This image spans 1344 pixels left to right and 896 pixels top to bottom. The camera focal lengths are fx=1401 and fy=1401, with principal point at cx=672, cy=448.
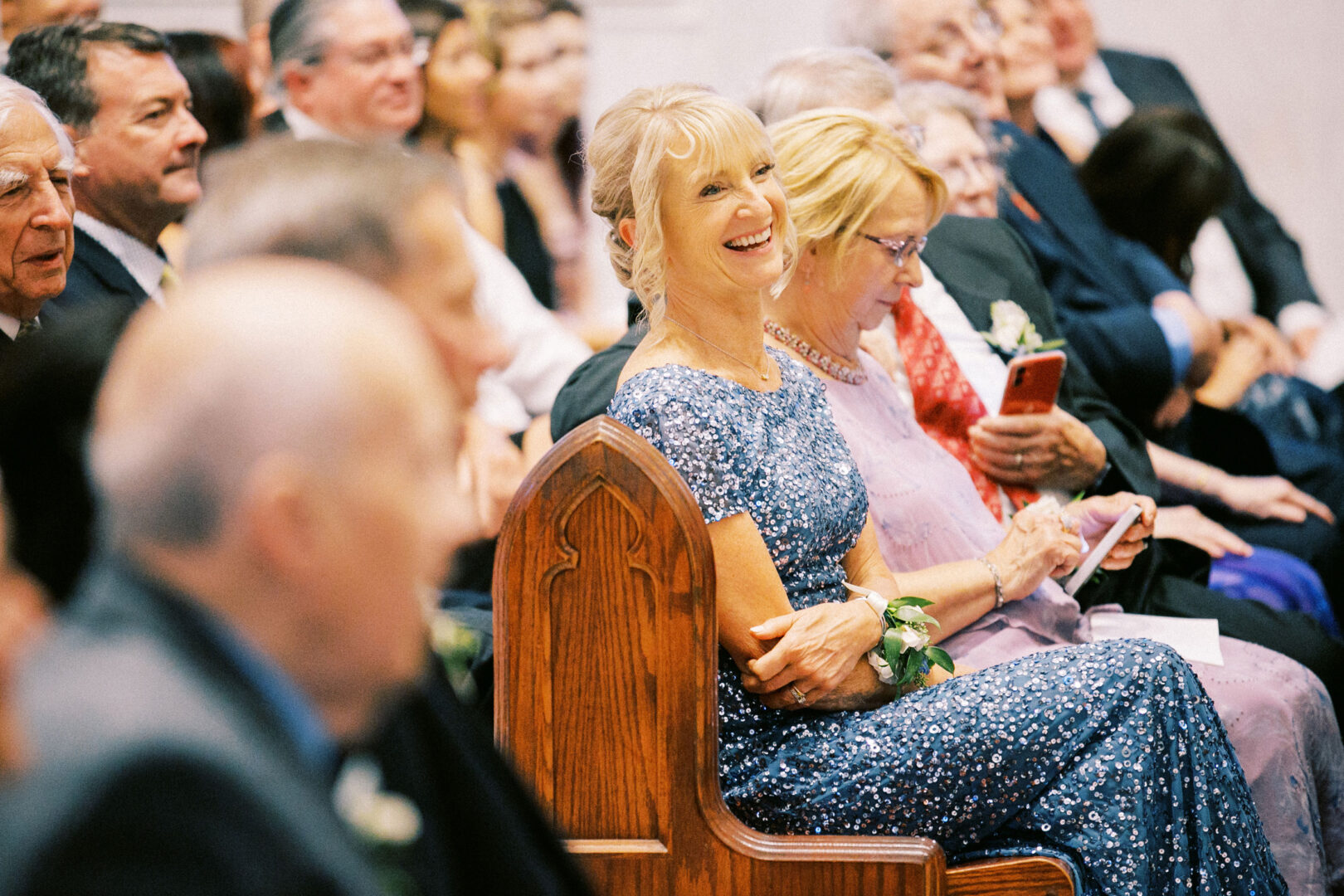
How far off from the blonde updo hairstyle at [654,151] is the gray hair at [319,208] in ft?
3.31

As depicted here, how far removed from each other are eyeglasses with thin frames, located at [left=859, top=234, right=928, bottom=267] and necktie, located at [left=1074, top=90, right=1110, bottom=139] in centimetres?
303

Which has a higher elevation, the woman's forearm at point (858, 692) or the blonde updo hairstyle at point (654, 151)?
the blonde updo hairstyle at point (654, 151)

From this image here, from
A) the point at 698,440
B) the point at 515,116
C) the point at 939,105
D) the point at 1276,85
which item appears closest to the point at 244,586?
the point at 698,440

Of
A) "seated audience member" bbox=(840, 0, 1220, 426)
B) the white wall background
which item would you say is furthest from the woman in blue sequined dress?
the white wall background

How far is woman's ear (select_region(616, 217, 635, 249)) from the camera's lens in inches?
87.5

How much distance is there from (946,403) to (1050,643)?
1.91 feet

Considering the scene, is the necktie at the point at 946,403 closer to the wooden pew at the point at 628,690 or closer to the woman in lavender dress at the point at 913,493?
the woman in lavender dress at the point at 913,493

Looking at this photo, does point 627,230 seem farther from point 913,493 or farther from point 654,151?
point 913,493

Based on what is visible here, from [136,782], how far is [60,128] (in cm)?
182

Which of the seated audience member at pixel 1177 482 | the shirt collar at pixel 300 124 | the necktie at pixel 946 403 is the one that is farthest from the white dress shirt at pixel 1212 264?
the shirt collar at pixel 300 124

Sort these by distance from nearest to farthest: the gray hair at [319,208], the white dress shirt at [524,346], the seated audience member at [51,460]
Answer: the gray hair at [319,208] → the seated audience member at [51,460] → the white dress shirt at [524,346]

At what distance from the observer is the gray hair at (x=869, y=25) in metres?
4.00

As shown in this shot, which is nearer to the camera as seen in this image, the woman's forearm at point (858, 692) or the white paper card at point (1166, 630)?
the woman's forearm at point (858, 692)

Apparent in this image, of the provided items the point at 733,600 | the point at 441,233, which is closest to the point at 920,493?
the point at 733,600
